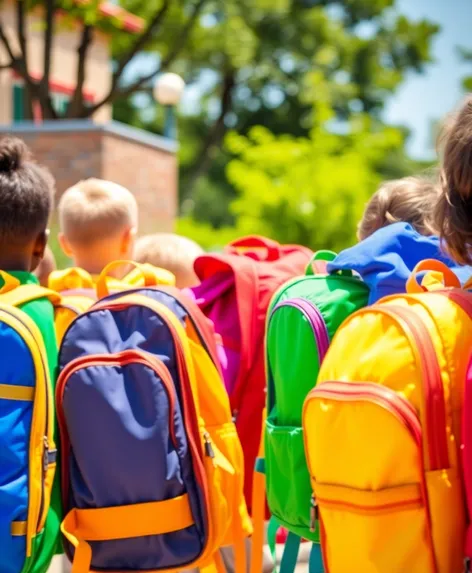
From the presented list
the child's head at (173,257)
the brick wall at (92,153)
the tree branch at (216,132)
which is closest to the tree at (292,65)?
the tree branch at (216,132)

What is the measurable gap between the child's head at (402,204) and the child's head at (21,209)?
0.91 m

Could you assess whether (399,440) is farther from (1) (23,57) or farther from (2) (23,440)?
(1) (23,57)

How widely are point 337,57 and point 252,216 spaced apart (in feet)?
42.3

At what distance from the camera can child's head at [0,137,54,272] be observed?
2.67 metres

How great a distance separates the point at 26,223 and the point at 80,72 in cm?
1679

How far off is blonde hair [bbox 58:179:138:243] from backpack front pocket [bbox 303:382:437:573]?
1856 millimetres

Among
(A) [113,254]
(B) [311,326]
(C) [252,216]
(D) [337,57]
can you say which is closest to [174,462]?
(B) [311,326]

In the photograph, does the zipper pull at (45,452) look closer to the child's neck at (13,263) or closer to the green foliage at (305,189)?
the child's neck at (13,263)

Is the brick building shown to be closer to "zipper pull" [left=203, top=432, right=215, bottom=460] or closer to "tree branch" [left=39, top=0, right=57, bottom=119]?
Answer: "tree branch" [left=39, top=0, right=57, bottom=119]

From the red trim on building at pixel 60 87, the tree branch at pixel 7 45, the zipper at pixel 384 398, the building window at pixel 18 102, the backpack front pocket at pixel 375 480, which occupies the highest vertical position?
the tree branch at pixel 7 45

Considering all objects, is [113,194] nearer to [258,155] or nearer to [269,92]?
[258,155]

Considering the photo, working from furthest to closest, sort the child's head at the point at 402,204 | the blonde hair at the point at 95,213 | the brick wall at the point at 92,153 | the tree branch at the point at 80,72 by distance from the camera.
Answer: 1. the tree branch at the point at 80,72
2. the brick wall at the point at 92,153
3. the blonde hair at the point at 95,213
4. the child's head at the point at 402,204

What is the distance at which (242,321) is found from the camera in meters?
3.05

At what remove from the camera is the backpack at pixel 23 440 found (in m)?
2.38
